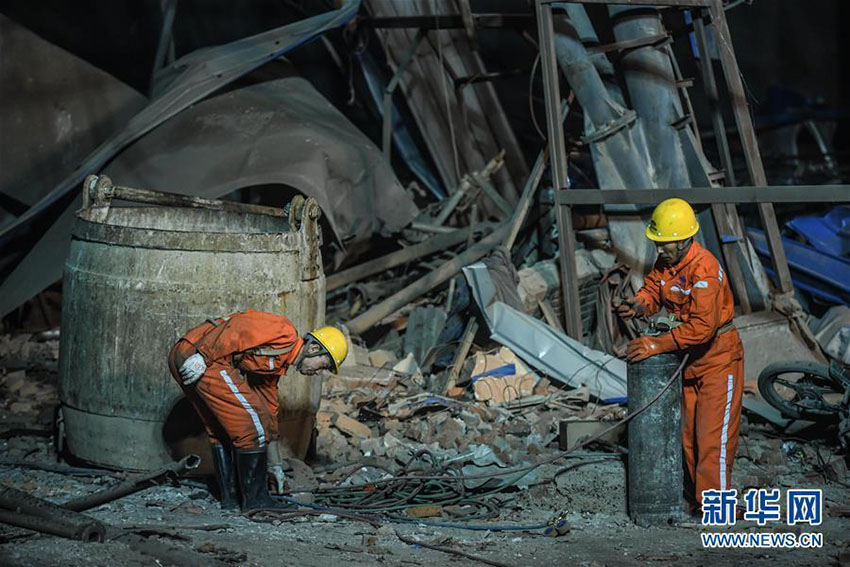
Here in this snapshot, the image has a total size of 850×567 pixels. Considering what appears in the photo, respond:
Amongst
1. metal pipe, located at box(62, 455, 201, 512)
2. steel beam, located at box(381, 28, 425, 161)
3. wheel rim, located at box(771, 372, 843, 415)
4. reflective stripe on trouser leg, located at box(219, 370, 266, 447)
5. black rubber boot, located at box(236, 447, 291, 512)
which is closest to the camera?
metal pipe, located at box(62, 455, 201, 512)

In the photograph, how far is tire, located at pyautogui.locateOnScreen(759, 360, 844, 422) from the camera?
264 inches

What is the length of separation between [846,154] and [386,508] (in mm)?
11416

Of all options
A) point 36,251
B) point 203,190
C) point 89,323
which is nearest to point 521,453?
point 89,323

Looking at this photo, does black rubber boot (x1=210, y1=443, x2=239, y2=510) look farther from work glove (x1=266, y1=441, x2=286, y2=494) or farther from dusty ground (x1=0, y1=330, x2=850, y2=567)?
work glove (x1=266, y1=441, x2=286, y2=494)

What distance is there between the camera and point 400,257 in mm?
8992

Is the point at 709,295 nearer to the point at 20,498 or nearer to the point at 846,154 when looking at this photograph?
the point at 20,498

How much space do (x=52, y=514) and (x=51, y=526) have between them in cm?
7

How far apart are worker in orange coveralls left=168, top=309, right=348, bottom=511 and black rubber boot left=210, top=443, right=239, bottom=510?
61mm

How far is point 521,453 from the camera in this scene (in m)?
6.44

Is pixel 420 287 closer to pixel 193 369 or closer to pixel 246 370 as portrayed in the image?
pixel 246 370

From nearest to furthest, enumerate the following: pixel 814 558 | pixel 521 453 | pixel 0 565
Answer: pixel 0 565
pixel 814 558
pixel 521 453

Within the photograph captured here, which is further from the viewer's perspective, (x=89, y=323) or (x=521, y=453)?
(x=521, y=453)

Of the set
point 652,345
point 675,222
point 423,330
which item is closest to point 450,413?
point 423,330

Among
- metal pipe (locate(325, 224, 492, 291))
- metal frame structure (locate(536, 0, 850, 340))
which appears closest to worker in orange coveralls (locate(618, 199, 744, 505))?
metal frame structure (locate(536, 0, 850, 340))
